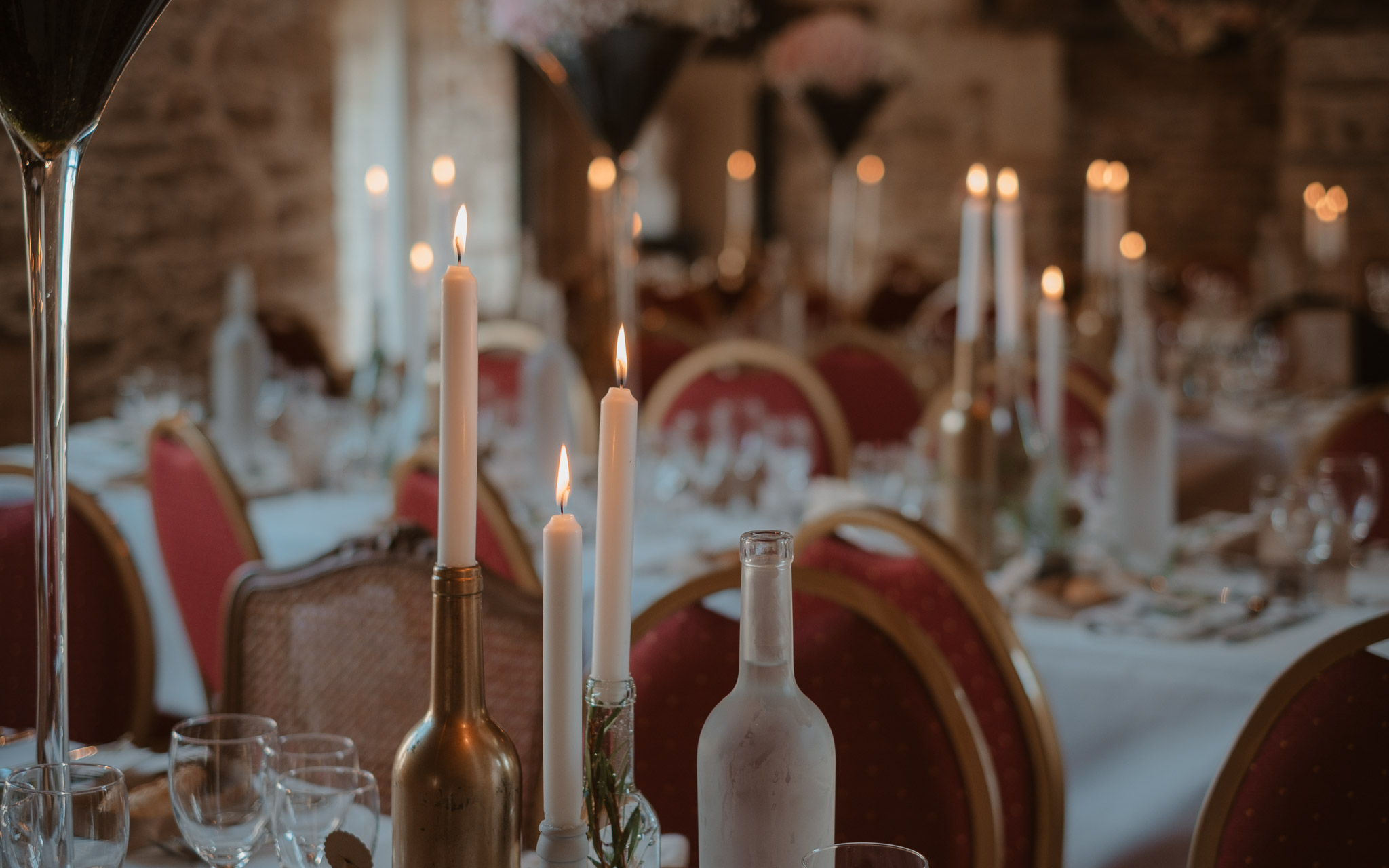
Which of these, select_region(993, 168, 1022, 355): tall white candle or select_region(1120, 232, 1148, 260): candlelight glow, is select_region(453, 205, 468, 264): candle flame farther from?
select_region(1120, 232, 1148, 260): candlelight glow

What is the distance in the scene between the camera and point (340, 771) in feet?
3.23

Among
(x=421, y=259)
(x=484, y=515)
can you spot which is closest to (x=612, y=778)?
(x=484, y=515)

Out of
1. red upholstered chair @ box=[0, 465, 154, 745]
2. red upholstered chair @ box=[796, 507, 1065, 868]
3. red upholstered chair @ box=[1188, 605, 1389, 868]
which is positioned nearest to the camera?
red upholstered chair @ box=[1188, 605, 1389, 868]

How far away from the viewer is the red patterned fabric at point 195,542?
2201mm

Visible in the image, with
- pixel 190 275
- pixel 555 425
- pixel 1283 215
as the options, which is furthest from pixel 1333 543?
pixel 1283 215

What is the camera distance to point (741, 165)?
10.1 meters

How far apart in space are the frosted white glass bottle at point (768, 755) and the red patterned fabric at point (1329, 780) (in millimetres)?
606

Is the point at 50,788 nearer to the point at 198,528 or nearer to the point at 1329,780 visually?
the point at 1329,780

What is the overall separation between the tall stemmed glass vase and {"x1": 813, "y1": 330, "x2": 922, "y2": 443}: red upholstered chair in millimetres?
3223

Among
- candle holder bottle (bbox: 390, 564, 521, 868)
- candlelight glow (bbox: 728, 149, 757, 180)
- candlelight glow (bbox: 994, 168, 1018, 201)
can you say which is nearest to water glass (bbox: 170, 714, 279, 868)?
candle holder bottle (bbox: 390, 564, 521, 868)

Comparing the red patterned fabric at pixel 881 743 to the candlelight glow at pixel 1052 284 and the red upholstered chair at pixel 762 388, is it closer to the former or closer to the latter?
the candlelight glow at pixel 1052 284

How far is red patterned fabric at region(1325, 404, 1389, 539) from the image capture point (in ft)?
8.72

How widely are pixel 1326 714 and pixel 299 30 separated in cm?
514

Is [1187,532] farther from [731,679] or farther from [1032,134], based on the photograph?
[1032,134]
